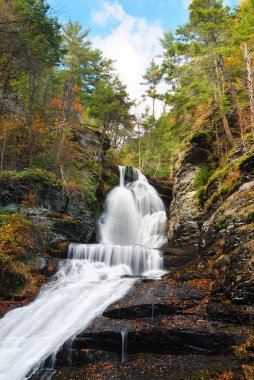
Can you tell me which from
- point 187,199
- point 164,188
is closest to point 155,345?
point 187,199

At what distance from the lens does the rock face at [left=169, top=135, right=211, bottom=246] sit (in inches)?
579

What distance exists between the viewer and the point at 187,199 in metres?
16.0

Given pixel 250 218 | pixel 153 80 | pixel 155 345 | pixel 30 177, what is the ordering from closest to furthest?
pixel 155 345 → pixel 250 218 → pixel 30 177 → pixel 153 80

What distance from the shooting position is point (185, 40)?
17188 mm

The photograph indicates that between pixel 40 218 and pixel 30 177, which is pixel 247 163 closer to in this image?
pixel 40 218

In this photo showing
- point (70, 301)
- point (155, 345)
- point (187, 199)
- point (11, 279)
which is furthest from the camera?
point (187, 199)

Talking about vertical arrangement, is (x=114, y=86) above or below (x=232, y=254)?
above

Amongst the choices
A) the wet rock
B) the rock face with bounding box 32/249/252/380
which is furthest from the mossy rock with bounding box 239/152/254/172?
the rock face with bounding box 32/249/252/380

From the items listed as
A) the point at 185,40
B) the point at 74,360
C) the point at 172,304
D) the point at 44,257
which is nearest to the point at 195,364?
the point at 172,304

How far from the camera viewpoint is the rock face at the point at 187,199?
48.3ft

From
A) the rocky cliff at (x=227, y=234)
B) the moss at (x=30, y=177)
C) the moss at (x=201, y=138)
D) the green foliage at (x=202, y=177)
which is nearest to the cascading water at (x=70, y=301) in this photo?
the rocky cliff at (x=227, y=234)

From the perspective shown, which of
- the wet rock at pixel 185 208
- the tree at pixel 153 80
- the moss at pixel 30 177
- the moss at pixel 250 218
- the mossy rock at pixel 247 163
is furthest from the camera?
the tree at pixel 153 80

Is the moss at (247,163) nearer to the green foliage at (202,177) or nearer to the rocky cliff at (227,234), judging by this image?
the rocky cliff at (227,234)

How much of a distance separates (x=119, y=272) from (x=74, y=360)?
5391 millimetres
